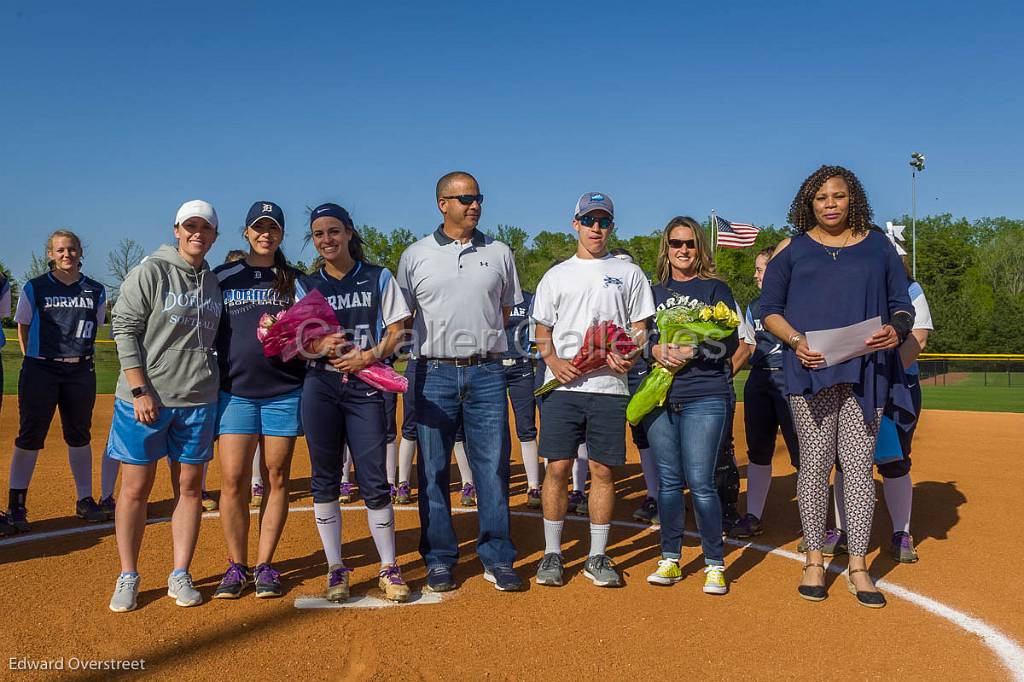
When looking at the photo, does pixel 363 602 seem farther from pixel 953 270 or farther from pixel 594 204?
pixel 953 270

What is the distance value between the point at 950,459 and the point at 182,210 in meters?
9.95

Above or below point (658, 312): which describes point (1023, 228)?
above

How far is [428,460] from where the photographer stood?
16.3ft

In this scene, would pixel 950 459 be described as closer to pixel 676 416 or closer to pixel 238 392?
pixel 676 416

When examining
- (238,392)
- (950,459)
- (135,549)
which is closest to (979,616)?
(238,392)

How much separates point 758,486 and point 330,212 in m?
4.01

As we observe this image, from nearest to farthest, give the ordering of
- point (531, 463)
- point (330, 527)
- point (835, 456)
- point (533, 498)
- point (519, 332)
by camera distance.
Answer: point (330, 527) → point (835, 456) → point (533, 498) → point (531, 463) → point (519, 332)

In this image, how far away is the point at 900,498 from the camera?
563 cm

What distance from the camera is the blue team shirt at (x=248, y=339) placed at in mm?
4582

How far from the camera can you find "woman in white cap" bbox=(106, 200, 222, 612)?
171 inches

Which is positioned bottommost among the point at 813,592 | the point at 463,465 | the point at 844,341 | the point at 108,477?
the point at 813,592

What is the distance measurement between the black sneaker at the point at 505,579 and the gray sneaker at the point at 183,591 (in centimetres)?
173

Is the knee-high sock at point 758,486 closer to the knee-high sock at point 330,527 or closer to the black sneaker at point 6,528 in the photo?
the knee-high sock at point 330,527

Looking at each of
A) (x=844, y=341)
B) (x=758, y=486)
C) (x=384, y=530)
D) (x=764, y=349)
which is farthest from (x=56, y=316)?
(x=844, y=341)
